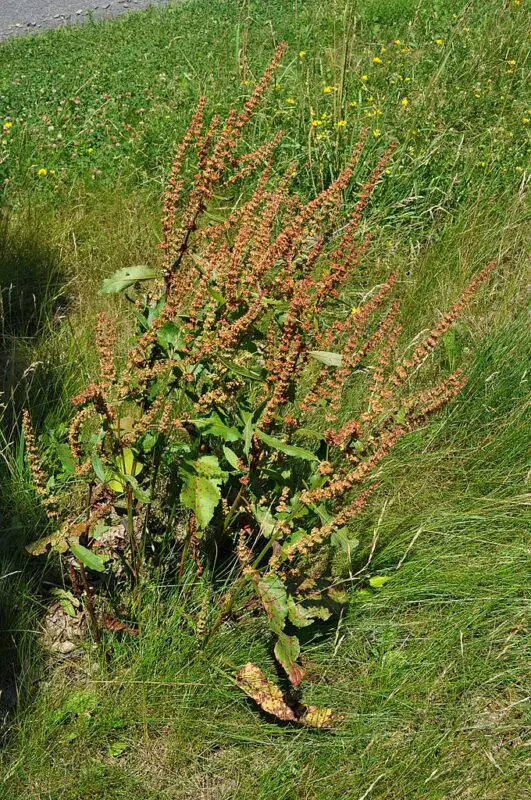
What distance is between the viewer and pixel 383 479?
8.73ft

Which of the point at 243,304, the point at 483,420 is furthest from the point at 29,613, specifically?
the point at 483,420

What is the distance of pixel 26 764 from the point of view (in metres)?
1.98

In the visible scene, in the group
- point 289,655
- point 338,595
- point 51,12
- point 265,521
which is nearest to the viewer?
point 289,655

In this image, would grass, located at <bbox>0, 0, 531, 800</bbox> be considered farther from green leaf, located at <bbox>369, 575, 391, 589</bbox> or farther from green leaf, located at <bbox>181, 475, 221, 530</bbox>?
green leaf, located at <bbox>181, 475, 221, 530</bbox>

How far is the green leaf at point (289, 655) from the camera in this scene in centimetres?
200

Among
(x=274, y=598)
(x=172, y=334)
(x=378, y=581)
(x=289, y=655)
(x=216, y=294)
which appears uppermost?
(x=216, y=294)

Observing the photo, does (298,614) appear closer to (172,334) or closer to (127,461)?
(127,461)

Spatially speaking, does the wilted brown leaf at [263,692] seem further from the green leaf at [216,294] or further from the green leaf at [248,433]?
the green leaf at [216,294]

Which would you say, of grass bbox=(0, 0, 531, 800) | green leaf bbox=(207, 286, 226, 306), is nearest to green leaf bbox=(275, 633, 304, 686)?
grass bbox=(0, 0, 531, 800)

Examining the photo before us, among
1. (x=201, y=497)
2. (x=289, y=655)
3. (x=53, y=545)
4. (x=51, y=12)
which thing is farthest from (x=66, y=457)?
(x=51, y=12)

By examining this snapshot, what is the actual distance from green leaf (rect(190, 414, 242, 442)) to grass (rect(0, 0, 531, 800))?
54cm

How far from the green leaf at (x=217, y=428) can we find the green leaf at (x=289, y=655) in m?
0.49

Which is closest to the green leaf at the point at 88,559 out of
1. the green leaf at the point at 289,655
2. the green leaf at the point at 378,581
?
the green leaf at the point at 289,655

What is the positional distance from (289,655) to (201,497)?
17.6 inches
